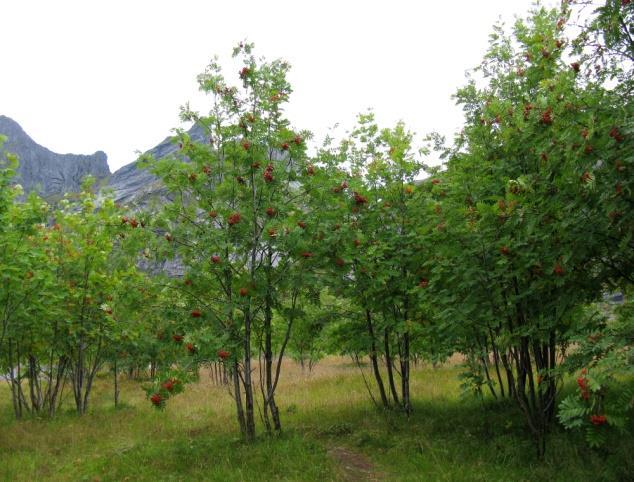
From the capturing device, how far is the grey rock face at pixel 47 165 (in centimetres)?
15250

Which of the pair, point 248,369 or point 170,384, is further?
point 248,369

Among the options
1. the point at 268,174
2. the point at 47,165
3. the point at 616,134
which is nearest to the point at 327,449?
the point at 268,174

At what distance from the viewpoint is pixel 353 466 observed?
23.3 feet

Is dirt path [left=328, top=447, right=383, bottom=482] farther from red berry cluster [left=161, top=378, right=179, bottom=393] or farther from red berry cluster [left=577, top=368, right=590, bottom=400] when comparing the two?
red berry cluster [left=577, top=368, right=590, bottom=400]

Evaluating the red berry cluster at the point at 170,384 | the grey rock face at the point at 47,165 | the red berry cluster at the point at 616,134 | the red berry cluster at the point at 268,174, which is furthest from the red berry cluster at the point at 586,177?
the grey rock face at the point at 47,165

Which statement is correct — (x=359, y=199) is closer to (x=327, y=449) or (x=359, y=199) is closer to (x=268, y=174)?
(x=268, y=174)

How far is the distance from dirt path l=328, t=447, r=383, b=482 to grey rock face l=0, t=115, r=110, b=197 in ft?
529

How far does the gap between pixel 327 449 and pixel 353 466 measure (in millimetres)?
848

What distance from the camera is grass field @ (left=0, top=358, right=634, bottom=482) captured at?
651cm

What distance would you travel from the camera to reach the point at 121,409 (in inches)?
612

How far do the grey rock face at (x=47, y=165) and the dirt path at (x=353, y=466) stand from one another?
16124cm

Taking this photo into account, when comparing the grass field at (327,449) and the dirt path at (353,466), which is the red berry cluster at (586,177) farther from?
the dirt path at (353,466)

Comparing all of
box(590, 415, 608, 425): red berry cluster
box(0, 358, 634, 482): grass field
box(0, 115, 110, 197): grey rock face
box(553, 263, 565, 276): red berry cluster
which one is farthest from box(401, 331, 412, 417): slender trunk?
box(0, 115, 110, 197): grey rock face

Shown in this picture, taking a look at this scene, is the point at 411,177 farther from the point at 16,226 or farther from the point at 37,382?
the point at 37,382
